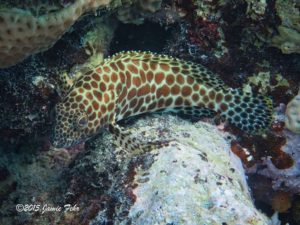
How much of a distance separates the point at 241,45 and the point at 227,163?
228cm

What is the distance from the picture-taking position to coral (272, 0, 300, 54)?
17.8 ft

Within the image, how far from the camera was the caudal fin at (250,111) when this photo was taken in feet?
20.6

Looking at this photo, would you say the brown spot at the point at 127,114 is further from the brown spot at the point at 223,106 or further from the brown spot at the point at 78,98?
the brown spot at the point at 223,106

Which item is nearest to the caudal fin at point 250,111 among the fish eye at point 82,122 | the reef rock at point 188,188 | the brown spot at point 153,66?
the reef rock at point 188,188

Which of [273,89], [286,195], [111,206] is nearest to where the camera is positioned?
[111,206]

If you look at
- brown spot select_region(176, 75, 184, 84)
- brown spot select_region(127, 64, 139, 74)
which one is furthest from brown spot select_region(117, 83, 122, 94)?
brown spot select_region(176, 75, 184, 84)

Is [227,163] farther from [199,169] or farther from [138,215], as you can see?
[138,215]

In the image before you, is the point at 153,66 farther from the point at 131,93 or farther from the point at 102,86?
the point at 102,86

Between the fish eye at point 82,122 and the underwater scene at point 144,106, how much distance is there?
0.02m

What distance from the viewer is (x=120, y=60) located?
607 centimetres

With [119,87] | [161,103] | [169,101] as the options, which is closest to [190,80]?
[169,101]

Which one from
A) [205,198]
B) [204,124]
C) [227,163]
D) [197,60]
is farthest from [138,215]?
[197,60]

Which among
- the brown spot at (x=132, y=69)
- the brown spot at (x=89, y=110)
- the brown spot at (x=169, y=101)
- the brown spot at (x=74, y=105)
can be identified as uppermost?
the brown spot at (x=132, y=69)

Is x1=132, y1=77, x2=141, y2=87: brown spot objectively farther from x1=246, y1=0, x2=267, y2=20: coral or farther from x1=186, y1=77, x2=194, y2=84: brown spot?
x1=246, y1=0, x2=267, y2=20: coral
